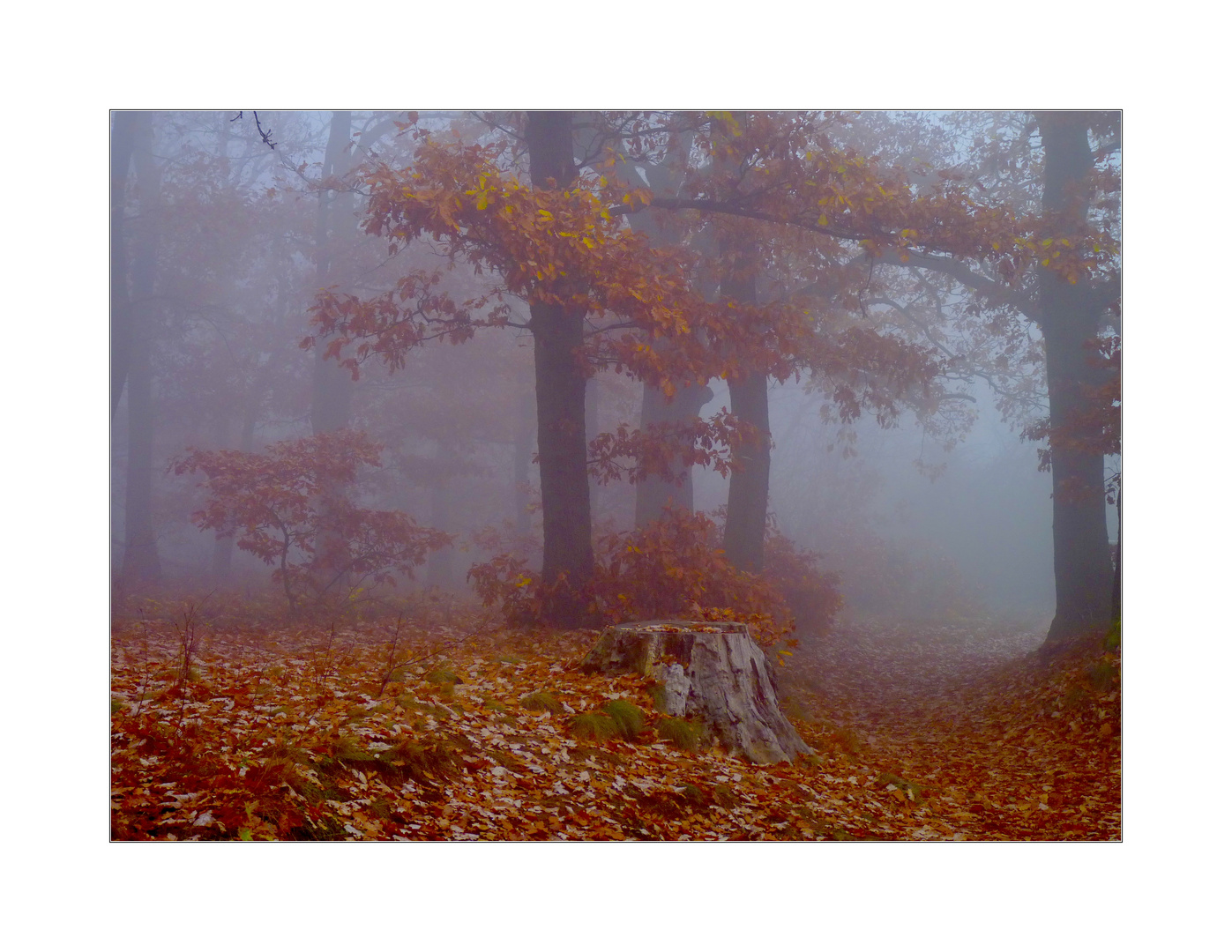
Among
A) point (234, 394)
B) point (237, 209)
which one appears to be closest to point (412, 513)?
point (234, 394)

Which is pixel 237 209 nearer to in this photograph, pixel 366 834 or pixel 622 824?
pixel 366 834

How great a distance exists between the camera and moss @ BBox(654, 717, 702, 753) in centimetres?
500

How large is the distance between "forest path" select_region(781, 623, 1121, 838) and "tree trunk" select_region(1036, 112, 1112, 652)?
507 millimetres

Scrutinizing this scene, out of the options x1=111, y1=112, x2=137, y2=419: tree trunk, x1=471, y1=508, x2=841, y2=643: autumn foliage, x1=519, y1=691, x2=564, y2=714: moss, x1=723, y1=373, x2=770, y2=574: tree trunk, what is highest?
x1=111, y1=112, x2=137, y2=419: tree trunk

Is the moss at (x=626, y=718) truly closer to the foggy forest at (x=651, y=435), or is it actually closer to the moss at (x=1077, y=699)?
the foggy forest at (x=651, y=435)

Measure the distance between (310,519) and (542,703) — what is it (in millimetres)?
2848

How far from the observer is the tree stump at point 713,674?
5191mm

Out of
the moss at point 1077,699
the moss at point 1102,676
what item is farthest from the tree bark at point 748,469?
the moss at point 1102,676

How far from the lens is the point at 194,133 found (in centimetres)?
603

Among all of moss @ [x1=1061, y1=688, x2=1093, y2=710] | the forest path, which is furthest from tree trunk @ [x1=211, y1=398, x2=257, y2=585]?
moss @ [x1=1061, y1=688, x2=1093, y2=710]

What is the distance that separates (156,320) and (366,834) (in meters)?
4.29

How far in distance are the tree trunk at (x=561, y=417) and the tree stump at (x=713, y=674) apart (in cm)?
105

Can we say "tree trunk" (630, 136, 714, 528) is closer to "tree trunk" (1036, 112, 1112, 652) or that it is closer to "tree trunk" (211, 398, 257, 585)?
"tree trunk" (1036, 112, 1112, 652)

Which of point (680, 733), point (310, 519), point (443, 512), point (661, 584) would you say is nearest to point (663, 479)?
point (661, 584)
